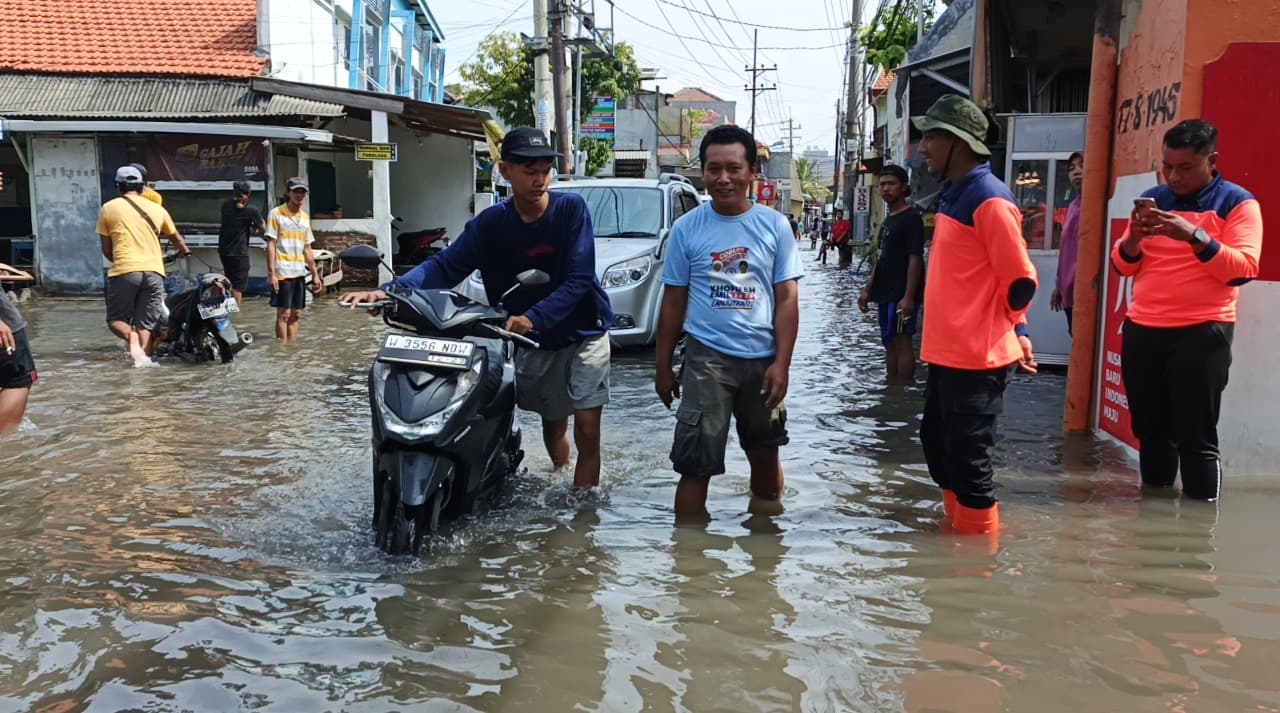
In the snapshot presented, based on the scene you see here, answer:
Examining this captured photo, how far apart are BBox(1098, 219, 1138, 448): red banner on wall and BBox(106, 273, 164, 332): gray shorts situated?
24.5 feet

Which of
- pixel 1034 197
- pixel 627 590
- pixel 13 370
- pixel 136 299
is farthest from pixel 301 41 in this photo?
pixel 627 590

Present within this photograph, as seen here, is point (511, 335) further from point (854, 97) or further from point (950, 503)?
point (854, 97)

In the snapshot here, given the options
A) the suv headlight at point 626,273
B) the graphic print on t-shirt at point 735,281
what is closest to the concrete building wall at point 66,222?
the suv headlight at point 626,273

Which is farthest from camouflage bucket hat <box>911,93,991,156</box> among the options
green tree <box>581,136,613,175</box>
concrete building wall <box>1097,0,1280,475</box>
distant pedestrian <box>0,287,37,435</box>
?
green tree <box>581,136,613,175</box>

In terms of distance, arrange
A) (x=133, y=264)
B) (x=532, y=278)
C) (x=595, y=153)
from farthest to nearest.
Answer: (x=595, y=153), (x=133, y=264), (x=532, y=278)

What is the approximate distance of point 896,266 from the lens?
783cm

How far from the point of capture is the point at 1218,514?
4.67 metres

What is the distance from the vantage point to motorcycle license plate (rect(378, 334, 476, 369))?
158 inches

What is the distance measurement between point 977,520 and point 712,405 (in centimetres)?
118

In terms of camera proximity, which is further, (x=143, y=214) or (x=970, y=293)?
(x=143, y=214)

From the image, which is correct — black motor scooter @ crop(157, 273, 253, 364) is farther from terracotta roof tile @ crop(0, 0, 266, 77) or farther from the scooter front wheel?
terracotta roof tile @ crop(0, 0, 266, 77)

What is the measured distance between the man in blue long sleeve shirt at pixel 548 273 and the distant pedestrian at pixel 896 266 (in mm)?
3406

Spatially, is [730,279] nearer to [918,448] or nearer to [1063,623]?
[1063,623]

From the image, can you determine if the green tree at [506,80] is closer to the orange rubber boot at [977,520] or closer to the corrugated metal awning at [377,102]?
the corrugated metal awning at [377,102]
